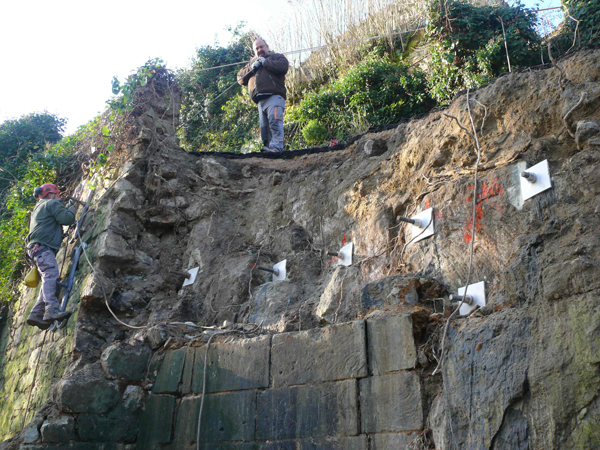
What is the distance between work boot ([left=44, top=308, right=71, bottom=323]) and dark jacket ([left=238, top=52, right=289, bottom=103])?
13.4 ft

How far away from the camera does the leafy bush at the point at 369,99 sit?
946 cm

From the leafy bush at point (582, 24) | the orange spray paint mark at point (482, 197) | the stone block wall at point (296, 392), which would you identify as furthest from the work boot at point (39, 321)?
A: the leafy bush at point (582, 24)

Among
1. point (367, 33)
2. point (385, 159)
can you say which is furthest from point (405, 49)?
point (385, 159)

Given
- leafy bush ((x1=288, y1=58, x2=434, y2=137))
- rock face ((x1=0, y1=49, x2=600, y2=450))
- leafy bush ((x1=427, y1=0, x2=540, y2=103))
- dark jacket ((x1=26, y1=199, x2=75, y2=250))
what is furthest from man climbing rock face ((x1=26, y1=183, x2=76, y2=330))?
leafy bush ((x1=427, y1=0, x2=540, y2=103))

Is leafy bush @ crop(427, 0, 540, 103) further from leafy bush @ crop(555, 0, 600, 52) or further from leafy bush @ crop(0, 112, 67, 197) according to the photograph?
leafy bush @ crop(0, 112, 67, 197)

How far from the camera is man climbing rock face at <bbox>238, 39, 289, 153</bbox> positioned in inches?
324

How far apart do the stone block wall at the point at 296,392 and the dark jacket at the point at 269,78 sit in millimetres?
4436

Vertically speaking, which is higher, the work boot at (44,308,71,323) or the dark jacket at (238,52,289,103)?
the dark jacket at (238,52,289,103)

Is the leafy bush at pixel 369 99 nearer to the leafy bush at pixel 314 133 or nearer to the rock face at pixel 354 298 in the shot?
the leafy bush at pixel 314 133

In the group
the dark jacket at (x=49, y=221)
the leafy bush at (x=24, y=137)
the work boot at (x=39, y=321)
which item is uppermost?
the leafy bush at (x=24, y=137)

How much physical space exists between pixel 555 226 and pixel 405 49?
27.3 feet

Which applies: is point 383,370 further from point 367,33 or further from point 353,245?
point 367,33

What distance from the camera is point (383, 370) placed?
3.79 m

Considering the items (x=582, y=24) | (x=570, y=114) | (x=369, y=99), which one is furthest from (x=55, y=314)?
(x=582, y=24)
